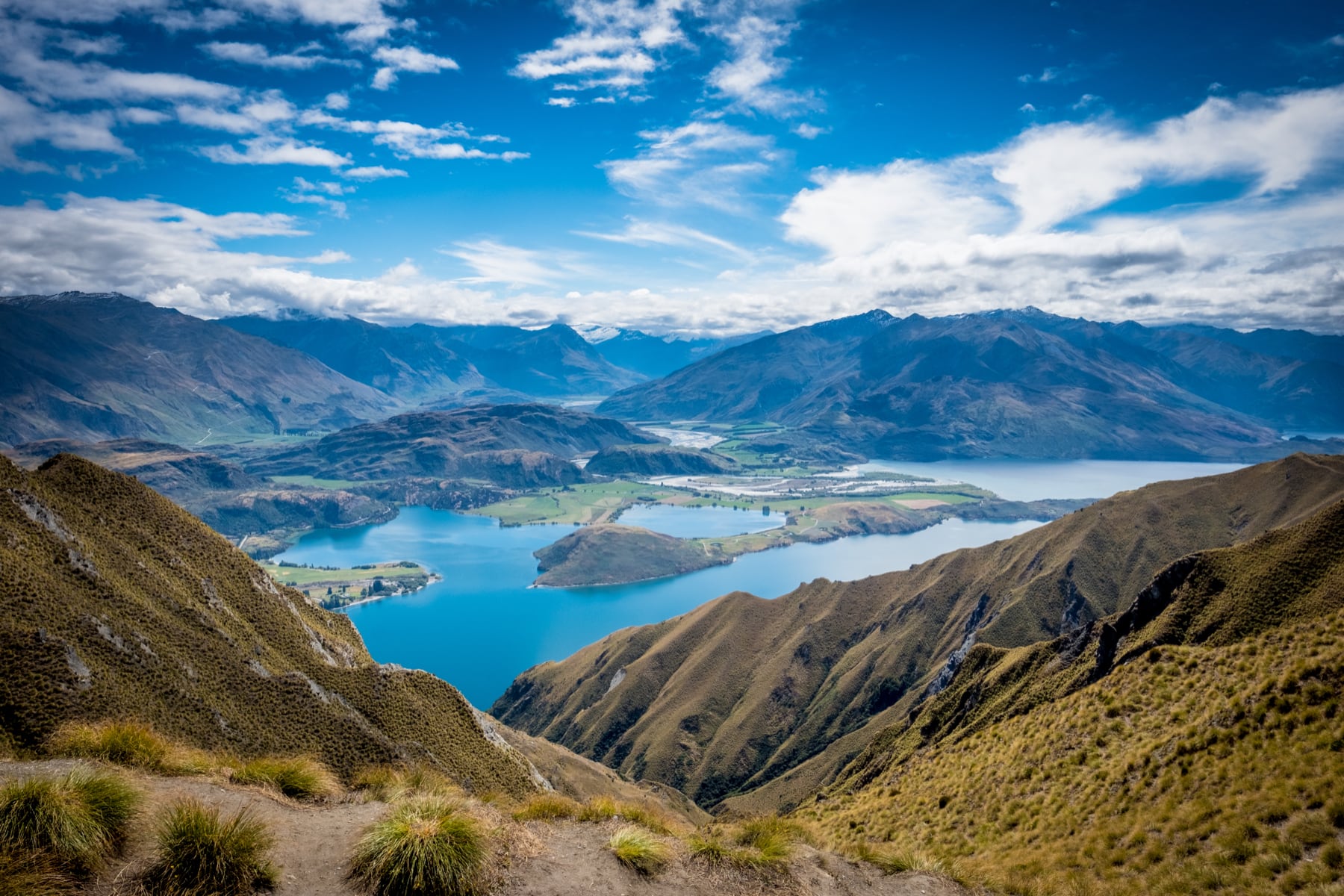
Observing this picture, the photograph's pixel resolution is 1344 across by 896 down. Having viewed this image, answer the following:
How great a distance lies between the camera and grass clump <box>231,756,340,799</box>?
650 inches

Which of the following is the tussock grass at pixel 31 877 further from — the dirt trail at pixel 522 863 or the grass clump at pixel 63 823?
the dirt trail at pixel 522 863

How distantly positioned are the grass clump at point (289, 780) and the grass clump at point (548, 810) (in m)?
4.82

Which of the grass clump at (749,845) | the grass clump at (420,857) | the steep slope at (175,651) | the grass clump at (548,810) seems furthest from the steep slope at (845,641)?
the grass clump at (420,857)

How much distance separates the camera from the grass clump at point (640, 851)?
14445mm

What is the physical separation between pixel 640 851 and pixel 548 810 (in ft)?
13.6

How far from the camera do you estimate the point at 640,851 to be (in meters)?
14.5

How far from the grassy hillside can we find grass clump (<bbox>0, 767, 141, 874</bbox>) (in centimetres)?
1646

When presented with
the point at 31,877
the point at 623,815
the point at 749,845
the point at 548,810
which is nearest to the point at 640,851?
the point at 749,845

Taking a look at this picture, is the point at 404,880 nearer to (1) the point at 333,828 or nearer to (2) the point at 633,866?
(1) the point at 333,828

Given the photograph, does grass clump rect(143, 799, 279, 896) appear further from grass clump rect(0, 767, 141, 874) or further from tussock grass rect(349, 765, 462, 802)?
tussock grass rect(349, 765, 462, 802)

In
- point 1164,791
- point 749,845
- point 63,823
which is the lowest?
point 749,845

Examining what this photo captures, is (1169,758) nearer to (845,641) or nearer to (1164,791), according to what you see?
→ (1164,791)

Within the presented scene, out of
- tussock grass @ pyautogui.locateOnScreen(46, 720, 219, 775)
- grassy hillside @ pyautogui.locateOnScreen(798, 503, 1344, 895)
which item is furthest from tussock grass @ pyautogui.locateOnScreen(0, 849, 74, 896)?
grassy hillside @ pyautogui.locateOnScreen(798, 503, 1344, 895)

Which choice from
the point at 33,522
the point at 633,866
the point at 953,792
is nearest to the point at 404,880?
the point at 633,866
